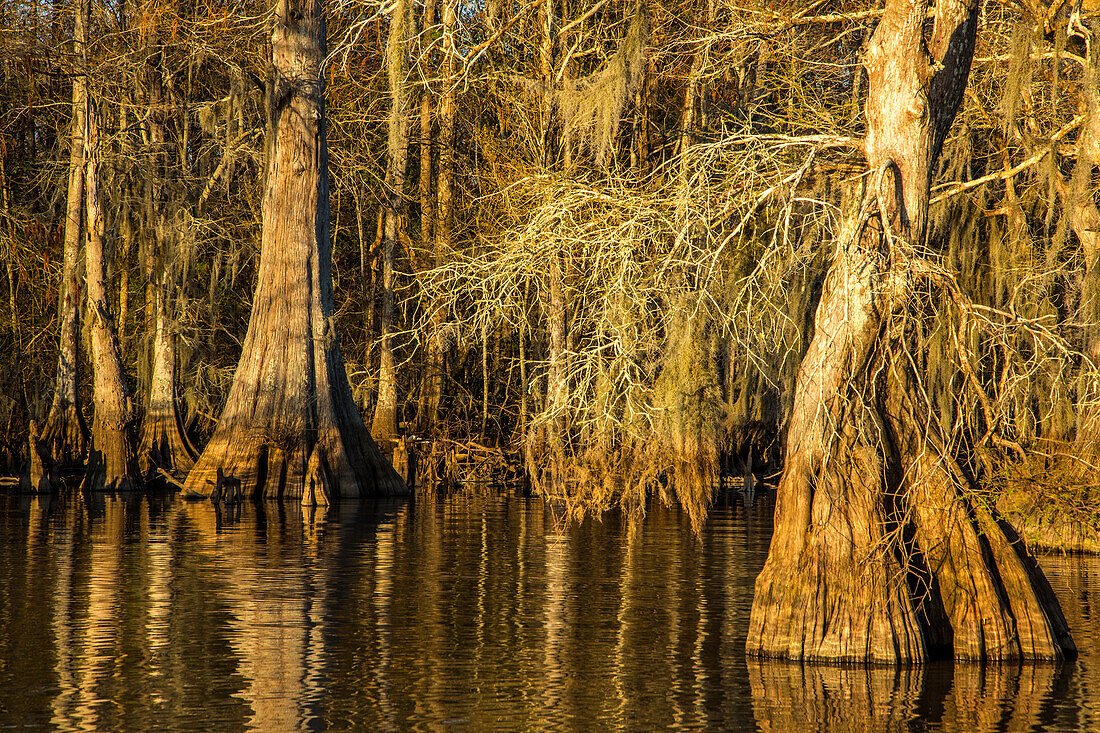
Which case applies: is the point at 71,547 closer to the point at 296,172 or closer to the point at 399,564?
the point at 399,564

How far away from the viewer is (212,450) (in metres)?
23.4

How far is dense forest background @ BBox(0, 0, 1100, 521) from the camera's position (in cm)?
1119

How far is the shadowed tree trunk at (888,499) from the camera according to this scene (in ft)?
30.3

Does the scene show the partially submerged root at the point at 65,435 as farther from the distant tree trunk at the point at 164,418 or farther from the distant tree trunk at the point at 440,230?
the distant tree trunk at the point at 440,230

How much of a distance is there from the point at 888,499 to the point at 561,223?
3472 mm

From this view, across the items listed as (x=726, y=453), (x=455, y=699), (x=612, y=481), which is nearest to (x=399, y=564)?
(x=612, y=481)

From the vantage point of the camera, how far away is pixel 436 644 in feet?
34.4

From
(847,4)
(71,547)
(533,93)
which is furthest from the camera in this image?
(533,93)

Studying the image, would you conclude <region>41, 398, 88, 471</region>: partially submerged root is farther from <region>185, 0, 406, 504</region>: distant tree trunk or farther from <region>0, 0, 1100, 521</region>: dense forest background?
<region>185, 0, 406, 504</region>: distant tree trunk

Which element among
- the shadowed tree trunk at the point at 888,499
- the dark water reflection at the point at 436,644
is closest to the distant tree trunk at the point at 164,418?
the dark water reflection at the point at 436,644

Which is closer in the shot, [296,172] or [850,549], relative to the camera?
[850,549]

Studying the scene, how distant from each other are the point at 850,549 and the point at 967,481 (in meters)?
0.93

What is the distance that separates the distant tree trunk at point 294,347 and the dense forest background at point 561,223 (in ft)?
3.17

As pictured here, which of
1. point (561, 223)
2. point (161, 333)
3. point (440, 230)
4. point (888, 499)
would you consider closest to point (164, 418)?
point (161, 333)
